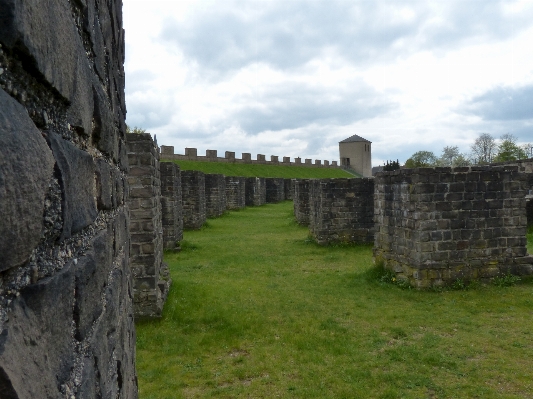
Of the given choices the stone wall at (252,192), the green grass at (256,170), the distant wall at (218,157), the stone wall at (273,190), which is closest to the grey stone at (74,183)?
the stone wall at (252,192)

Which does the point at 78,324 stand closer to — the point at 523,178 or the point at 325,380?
the point at 325,380

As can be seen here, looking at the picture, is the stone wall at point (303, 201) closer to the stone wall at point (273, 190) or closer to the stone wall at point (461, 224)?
the stone wall at point (461, 224)

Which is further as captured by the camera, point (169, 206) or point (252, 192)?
point (252, 192)

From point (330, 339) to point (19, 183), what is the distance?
5.87 m

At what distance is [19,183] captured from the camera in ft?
2.24

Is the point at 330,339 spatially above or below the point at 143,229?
below

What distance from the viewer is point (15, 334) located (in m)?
0.69

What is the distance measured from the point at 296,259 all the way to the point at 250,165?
3937cm

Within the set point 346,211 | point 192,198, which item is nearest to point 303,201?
point 192,198

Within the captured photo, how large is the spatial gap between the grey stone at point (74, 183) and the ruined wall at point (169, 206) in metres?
11.9

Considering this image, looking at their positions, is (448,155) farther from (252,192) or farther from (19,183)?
(19,183)

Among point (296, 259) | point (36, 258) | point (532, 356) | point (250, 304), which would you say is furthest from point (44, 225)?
point (296, 259)

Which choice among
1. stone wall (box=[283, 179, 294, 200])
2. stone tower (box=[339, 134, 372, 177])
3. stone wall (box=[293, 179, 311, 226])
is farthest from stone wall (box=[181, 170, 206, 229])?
stone tower (box=[339, 134, 372, 177])

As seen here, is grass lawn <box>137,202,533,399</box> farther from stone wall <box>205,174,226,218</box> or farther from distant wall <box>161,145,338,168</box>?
distant wall <box>161,145,338,168</box>
